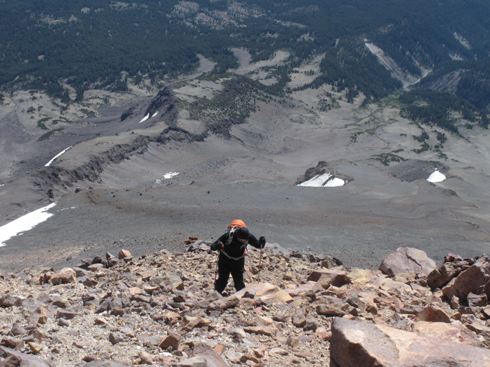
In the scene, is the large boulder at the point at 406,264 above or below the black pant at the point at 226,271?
below

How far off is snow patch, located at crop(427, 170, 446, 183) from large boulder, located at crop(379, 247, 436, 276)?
43.9 meters

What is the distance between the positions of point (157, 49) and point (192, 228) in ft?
427

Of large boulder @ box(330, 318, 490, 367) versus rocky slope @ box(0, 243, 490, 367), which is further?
rocky slope @ box(0, 243, 490, 367)

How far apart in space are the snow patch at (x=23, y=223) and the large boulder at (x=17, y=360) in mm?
30390

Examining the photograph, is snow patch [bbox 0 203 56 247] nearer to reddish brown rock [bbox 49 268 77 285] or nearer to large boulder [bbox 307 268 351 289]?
reddish brown rock [bbox 49 268 77 285]

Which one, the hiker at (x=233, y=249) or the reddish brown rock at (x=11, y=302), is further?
the hiker at (x=233, y=249)

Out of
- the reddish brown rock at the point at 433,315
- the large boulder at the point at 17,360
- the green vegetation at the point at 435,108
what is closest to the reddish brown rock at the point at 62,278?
the large boulder at the point at 17,360

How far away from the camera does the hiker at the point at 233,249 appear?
13750 mm

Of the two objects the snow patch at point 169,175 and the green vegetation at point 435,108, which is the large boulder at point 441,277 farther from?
the green vegetation at point 435,108

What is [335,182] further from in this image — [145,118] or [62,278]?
[145,118]

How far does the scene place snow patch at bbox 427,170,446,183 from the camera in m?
62.2

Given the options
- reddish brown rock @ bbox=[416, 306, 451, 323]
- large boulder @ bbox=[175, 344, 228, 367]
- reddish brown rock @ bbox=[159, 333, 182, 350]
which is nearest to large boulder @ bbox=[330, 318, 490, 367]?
large boulder @ bbox=[175, 344, 228, 367]

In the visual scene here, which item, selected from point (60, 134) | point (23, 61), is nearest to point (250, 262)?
point (60, 134)

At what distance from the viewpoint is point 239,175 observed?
64.0 meters
